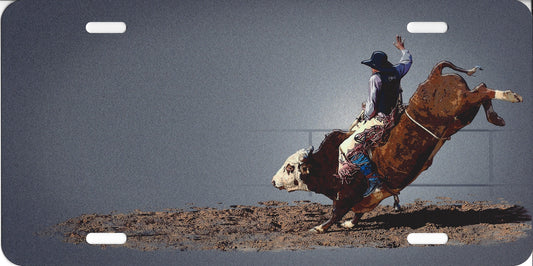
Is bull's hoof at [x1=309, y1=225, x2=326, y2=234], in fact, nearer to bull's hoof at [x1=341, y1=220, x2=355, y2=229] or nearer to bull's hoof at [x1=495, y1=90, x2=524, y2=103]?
bull's hoof at [x1=341, y1=220, x2=355, y2=229]

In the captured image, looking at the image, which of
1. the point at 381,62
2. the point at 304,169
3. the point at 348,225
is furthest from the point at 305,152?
the point at 381,62

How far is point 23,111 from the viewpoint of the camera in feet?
18.0

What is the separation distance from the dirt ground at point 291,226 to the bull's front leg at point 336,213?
0.05 meters

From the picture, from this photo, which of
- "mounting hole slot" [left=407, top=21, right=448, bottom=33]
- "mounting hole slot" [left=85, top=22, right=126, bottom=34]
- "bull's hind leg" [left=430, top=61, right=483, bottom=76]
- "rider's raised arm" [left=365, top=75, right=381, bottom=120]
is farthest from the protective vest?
"mounting hole slot" [left=85, top=22, right=126, bottom=34]

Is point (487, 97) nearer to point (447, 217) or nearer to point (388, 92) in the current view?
point (388, 92)

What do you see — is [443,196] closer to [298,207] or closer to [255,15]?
[298,207]

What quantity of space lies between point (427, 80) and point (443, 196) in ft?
3.09

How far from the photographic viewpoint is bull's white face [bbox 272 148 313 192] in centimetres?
544

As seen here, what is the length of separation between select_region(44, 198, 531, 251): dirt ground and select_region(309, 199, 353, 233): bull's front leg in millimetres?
50

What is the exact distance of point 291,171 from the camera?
545cm

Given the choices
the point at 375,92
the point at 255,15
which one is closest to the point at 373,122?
the point at 375,92

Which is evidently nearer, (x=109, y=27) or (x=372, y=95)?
(x=372, y=95)

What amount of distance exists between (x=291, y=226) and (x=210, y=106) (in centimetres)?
117

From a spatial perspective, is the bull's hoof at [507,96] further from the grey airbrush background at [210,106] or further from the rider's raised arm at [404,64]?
the rider's raised arm at [404,64]
